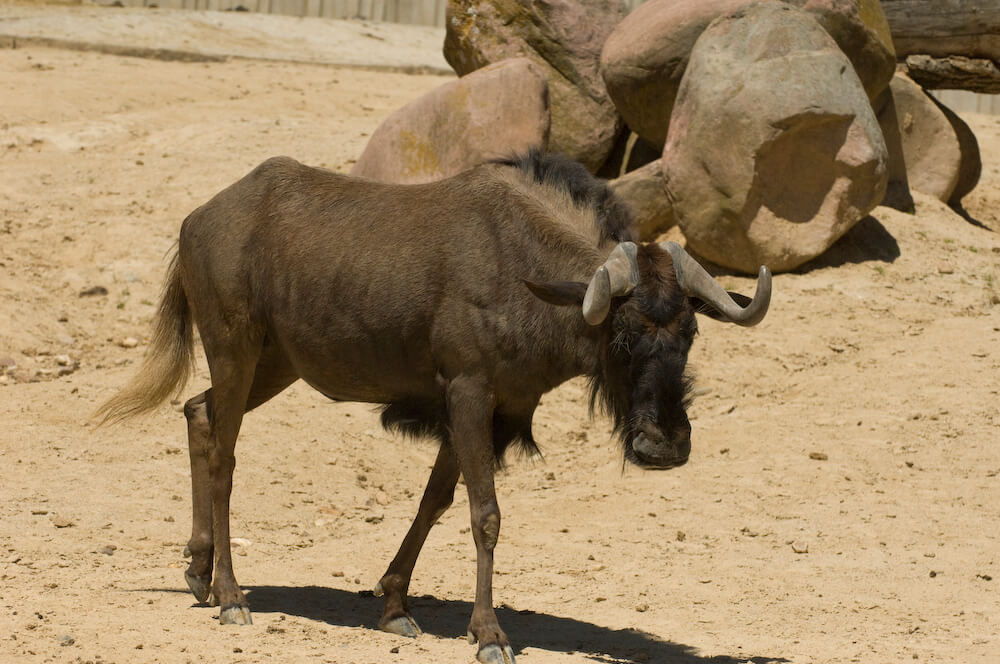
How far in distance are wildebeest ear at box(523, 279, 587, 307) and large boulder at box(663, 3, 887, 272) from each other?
5799 millimetres

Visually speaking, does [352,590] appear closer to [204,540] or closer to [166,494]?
[204,540]

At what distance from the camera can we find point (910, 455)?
923cm

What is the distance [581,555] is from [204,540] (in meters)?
2.27

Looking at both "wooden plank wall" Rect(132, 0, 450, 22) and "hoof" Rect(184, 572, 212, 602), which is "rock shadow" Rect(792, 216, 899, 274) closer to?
"hoof" Rect(184, 572, 212, 602)

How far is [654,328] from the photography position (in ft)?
19.5

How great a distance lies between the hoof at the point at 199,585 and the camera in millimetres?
6992

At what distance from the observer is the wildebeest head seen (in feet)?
19.3

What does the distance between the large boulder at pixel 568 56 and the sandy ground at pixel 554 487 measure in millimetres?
2143

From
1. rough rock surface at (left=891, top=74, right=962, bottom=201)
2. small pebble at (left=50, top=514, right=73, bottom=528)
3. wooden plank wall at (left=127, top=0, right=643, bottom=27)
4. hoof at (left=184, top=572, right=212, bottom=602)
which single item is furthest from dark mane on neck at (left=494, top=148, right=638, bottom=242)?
wooden plank wall at (left=127, top=0, right=643, bottom=27)

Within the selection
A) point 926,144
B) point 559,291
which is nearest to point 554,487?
point 559,291

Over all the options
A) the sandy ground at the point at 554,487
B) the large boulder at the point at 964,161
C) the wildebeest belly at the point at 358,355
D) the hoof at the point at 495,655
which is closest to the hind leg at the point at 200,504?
Answer: the sandy ground at the point at 554,487

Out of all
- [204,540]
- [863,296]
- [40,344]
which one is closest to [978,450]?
[863,296]

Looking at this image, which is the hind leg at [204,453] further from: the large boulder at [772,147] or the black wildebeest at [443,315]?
the large boulder at [772,147]

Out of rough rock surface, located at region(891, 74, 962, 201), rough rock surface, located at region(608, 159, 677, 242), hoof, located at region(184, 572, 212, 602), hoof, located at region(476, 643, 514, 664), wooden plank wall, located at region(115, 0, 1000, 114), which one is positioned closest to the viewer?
hoof, located at region(476, 643, 514, 664)
